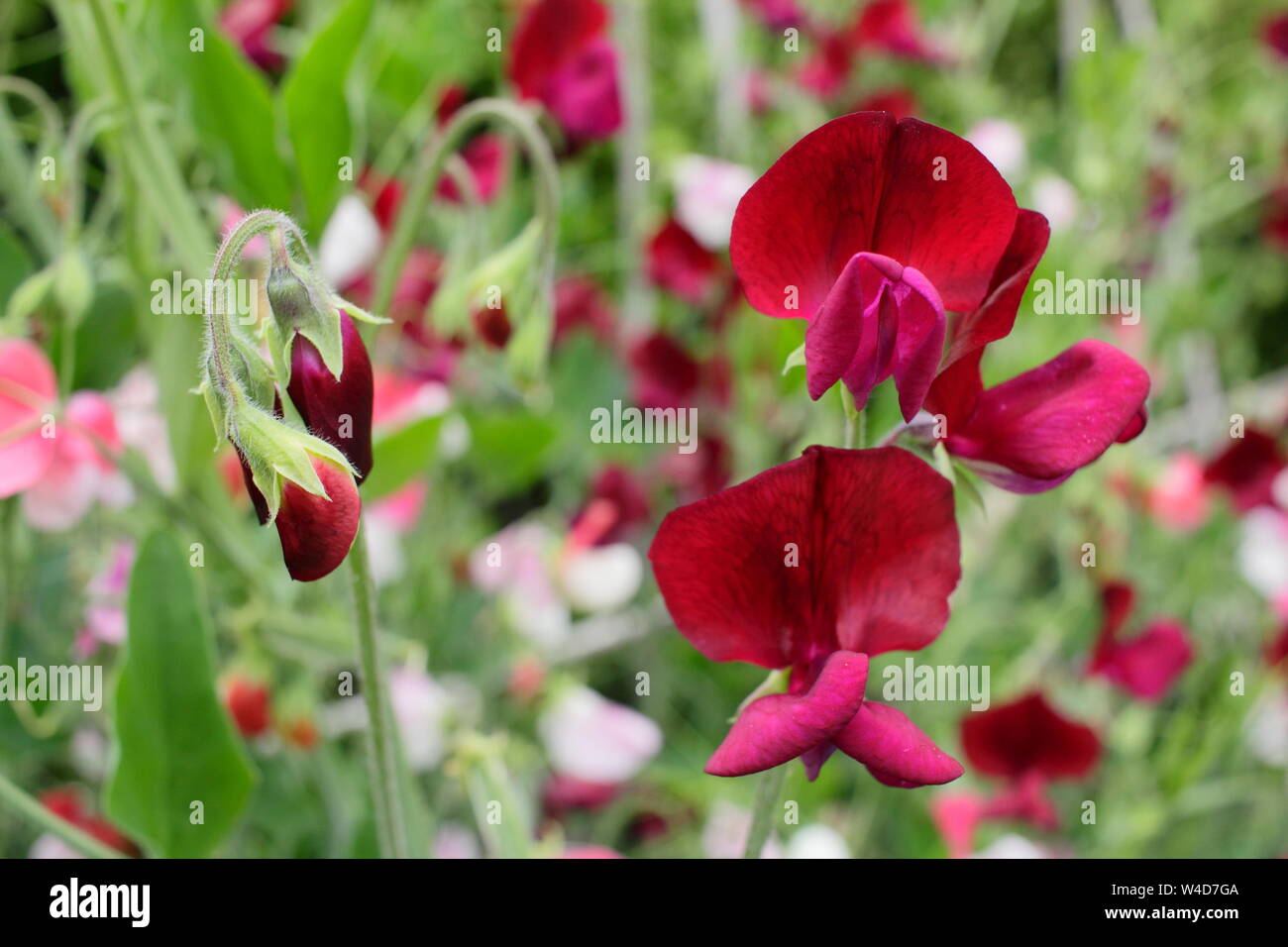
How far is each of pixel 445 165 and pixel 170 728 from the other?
11.6 inches

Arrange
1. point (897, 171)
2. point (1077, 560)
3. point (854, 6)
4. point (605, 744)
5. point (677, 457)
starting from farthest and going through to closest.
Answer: point (854, 6), point (677, 457), point (1077, 560), point (605, 744), point (897, 171)

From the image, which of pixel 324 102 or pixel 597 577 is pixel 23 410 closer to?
pixel 324 102

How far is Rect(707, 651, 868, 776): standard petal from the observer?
0.31 metres

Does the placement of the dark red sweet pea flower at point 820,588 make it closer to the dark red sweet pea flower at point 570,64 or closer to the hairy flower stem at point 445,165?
the hairy flower stem at point 445,165

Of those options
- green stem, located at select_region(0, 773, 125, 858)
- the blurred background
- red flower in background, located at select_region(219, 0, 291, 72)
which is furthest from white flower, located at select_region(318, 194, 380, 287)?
green stem, located at select_region(0, 773, 125, 858)

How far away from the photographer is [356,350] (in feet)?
1.10

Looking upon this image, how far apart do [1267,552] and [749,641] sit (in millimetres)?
816

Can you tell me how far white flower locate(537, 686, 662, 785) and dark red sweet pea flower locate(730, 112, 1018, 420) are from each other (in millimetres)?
501

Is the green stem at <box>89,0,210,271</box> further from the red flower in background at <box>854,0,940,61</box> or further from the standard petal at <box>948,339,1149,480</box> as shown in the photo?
the red flower in background at <box>854,0,940,61</box>

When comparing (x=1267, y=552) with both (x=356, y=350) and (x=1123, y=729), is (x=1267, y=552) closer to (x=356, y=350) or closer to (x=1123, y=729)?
(x=1123, y=729)

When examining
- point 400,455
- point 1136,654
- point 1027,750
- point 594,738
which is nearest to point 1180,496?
point 1136,654

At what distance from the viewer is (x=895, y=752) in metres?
0.32

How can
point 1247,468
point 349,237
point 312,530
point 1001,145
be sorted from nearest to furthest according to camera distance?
point 312,530 < point 349,237 < point 1001,145 < point 1247,468

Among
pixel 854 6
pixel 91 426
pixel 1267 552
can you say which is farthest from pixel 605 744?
pixel 854 6
